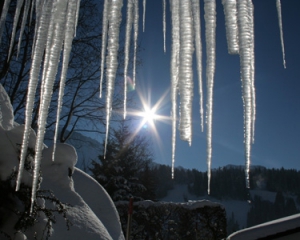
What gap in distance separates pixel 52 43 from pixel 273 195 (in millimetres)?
169327

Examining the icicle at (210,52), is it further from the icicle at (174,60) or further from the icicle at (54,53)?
the icicle at (54,53)

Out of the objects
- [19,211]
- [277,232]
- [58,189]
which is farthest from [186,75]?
[277,232]

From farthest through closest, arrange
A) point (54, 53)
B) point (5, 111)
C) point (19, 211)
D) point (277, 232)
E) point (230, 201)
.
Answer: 1. point (230, 201)
2. point (5, 111)
3. point (277, 232)
4. point (19, 211)
5. point (54, 53)

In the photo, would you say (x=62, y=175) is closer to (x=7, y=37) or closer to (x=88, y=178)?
(x=88, y=178)

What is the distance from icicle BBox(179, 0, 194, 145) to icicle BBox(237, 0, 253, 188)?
0.45ft

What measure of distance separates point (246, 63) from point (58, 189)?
4.24 m

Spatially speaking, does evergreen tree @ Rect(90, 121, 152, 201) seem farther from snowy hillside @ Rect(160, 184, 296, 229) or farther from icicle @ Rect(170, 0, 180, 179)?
snowy hillside @ Rect(160, 184, 296, 229)

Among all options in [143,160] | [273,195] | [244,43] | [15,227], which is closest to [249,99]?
[244,43]

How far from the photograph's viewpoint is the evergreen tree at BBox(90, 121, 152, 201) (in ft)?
67.6

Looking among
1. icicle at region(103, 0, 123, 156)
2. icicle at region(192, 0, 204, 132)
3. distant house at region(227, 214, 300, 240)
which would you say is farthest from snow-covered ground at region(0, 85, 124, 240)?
icicle at region(192, 0, 204, 132)

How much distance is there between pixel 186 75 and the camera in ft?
2.81

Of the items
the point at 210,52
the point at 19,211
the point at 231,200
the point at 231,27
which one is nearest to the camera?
the point at 231,27

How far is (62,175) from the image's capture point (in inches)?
181

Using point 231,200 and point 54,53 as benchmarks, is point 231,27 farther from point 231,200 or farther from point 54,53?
point 231,200
